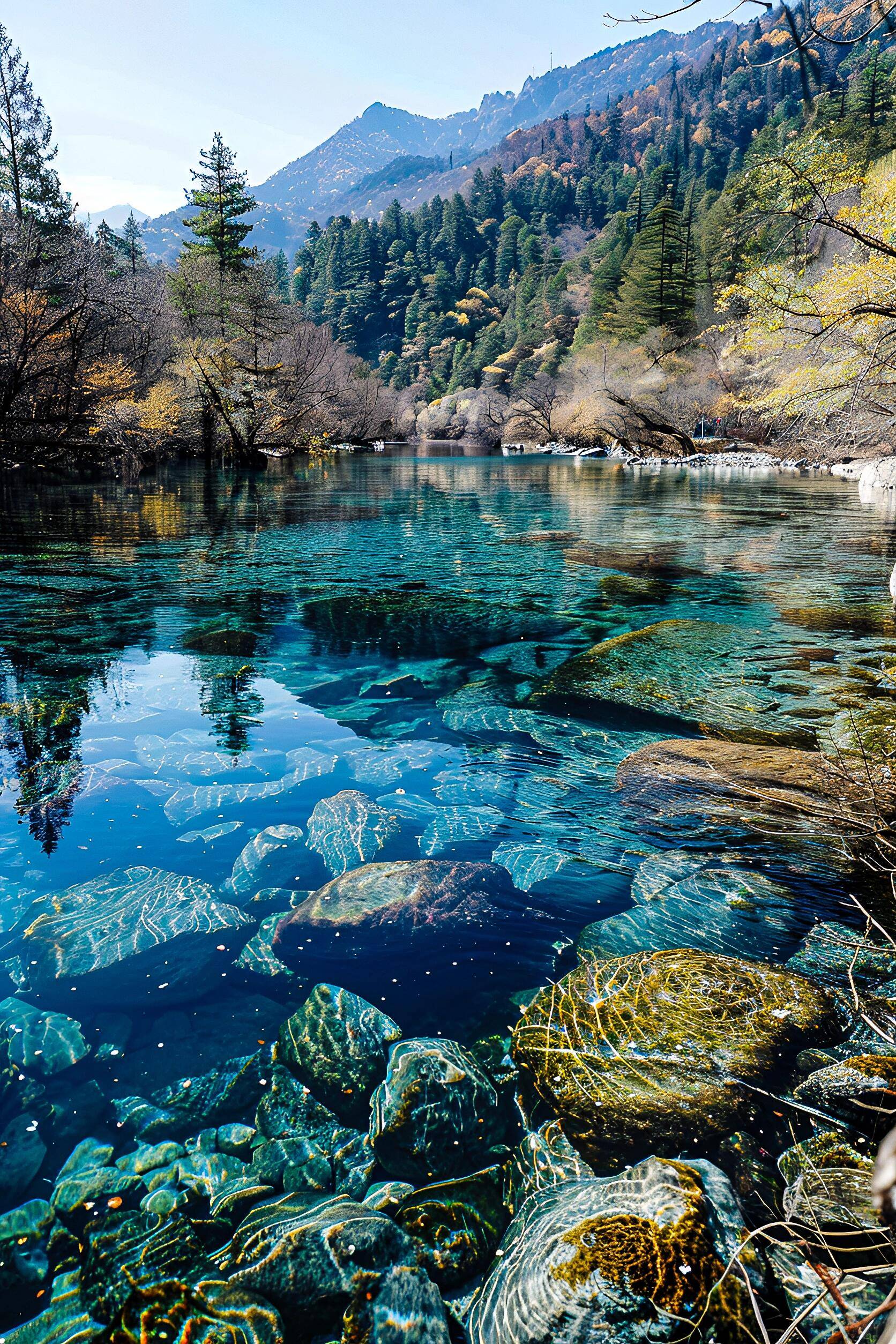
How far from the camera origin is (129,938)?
403cm

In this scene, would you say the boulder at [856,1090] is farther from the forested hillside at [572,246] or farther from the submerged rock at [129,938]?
the forested hillside at [572,246]

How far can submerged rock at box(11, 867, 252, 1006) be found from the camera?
3.69 metres

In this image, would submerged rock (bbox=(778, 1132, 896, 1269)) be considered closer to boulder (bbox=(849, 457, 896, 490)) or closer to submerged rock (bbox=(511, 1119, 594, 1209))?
submerged rock (bbox=(511, 1119, 594, 1209))

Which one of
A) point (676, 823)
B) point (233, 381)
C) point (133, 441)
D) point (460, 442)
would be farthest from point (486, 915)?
point (460, 442)

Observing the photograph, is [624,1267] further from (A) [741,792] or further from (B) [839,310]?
(B) [839,310]

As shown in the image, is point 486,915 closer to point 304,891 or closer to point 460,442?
point 304,891

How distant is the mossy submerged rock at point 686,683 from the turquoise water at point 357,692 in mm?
292

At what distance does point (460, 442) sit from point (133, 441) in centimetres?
6612

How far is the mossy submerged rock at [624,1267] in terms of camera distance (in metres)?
2.15

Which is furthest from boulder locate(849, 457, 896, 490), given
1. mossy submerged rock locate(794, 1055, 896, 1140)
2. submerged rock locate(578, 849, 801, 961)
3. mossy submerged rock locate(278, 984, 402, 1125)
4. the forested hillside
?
the forested hillside

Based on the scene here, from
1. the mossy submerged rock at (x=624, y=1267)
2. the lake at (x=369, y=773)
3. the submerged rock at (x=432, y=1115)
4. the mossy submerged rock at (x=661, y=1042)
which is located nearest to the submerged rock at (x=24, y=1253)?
the lake at (x=369, y=773)

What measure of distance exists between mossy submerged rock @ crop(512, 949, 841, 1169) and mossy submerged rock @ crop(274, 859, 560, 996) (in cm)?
42

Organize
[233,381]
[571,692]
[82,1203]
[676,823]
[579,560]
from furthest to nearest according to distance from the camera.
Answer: [233,381] → [579,560] → [571,692] → [676,823] → [82,1203]

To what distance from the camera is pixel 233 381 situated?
4153 cm
